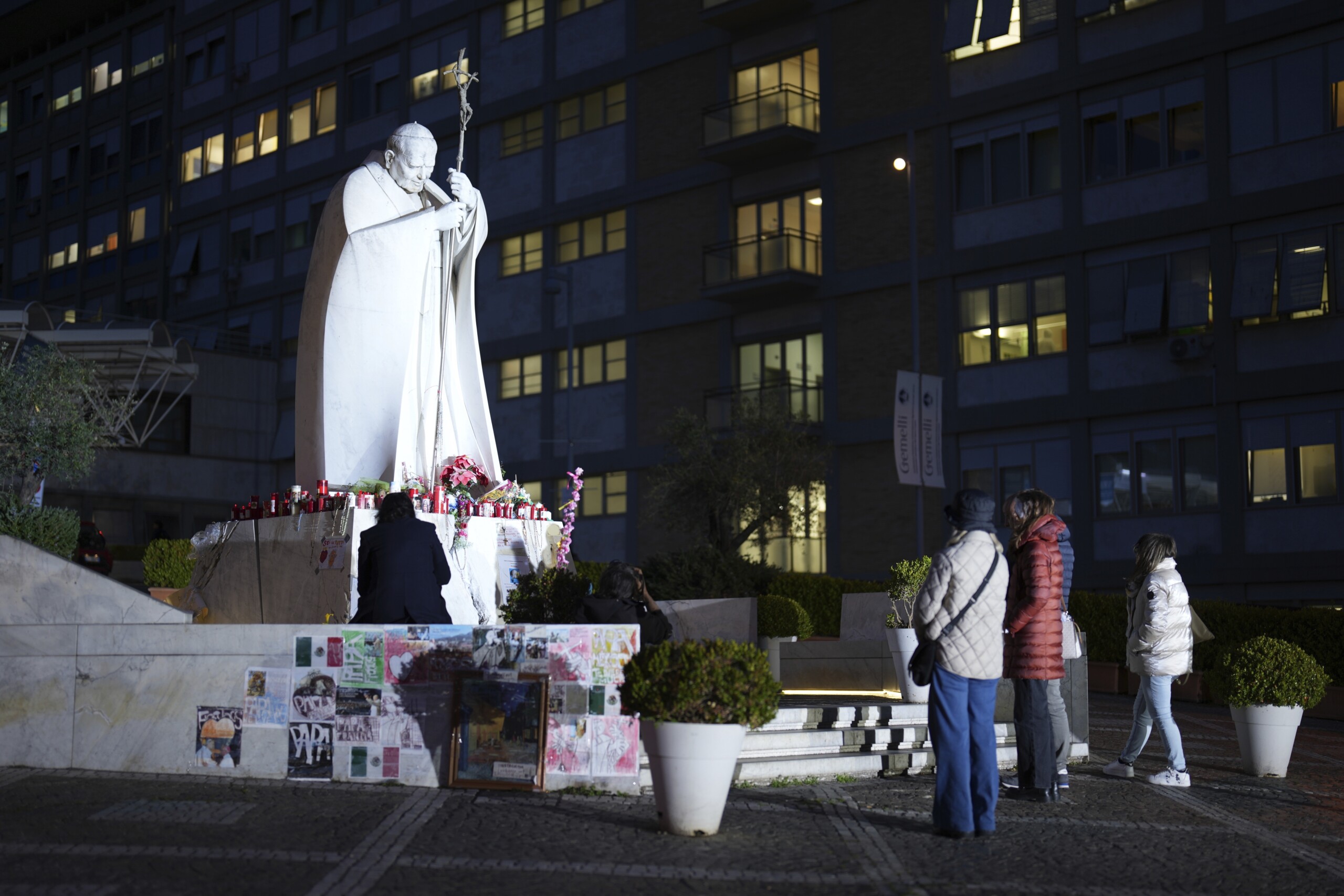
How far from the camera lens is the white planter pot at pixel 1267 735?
1110 centimetres

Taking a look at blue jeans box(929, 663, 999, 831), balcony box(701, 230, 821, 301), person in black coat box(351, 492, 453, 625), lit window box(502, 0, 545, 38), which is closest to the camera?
blue jeans box(929, 663, 999, 831)

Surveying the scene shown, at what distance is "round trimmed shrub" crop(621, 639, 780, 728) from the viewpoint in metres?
7.68

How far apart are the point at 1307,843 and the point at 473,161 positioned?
1467 inches

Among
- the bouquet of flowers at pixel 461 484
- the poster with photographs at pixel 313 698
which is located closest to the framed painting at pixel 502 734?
the poster with photographs at pixel 313 698

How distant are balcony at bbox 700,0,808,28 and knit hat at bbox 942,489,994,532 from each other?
28.9 meters

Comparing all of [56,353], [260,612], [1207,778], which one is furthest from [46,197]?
[1207,778]

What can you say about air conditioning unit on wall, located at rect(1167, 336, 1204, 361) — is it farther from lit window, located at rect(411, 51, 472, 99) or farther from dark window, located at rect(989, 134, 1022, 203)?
lit window, located at rect(411, 51, 472, 99)

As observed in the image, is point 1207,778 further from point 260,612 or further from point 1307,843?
point 260,612

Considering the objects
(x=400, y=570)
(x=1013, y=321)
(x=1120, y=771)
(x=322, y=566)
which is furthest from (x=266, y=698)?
(x=1013, y=321)

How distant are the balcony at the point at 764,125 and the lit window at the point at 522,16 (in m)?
8.11

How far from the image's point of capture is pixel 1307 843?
324 inches

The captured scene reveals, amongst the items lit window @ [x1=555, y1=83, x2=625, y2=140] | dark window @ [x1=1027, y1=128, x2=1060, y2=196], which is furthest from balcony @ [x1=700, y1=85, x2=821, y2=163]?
dark window @ [x1=1027, y1=128, x2=1060, y2=196]

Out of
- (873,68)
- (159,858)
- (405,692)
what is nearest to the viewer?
(159,858)

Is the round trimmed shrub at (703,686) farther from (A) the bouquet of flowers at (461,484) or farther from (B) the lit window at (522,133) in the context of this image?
(B) the lit window at (522,133)
